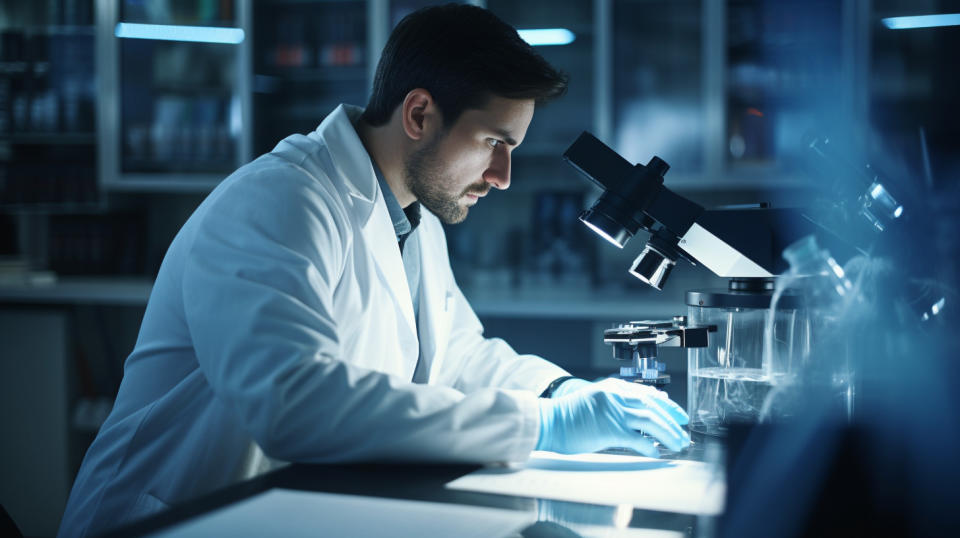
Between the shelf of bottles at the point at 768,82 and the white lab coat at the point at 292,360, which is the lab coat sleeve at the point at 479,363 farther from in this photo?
the shelf of bottles at the point at 768,82

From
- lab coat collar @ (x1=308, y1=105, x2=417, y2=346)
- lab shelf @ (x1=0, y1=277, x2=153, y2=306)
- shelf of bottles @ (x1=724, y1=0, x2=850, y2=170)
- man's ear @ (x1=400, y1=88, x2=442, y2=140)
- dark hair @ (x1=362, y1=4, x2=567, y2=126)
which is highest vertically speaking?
shelf of bottles @ (x1=724, y1=0, x2=850, y2=170)

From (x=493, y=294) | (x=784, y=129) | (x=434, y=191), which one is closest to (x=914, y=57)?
(x=784, y=129)

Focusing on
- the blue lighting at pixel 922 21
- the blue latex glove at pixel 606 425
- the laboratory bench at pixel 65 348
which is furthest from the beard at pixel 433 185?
the blue lighting at pixel 922 21

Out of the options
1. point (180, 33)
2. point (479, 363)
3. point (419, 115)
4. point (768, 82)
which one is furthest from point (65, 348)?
point (768, 82)

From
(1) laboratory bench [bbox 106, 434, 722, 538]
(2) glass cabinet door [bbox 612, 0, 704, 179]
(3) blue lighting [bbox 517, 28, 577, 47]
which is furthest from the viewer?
(3) blue lighting [bbox 517, 28, 577, 47]

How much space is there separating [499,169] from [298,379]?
0.62 metres

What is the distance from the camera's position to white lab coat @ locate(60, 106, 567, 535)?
87 cm

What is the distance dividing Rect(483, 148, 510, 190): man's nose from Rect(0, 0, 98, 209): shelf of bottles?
2563mm

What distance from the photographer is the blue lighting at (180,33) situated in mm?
3254

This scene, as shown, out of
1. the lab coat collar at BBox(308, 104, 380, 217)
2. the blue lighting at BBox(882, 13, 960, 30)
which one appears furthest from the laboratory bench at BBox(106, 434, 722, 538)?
the blue lighting at BBox(882, 13, 960, 30)

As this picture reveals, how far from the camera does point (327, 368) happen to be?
0.88 metres

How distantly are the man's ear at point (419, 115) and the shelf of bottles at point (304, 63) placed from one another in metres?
2.04

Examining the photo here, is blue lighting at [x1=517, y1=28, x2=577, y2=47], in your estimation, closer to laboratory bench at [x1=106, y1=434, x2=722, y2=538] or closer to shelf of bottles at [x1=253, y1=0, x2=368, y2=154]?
shelf of bottles at [x1=253, y1=0, x2=368, y2=154]

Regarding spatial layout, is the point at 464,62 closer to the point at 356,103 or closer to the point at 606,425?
the point at 606,425
